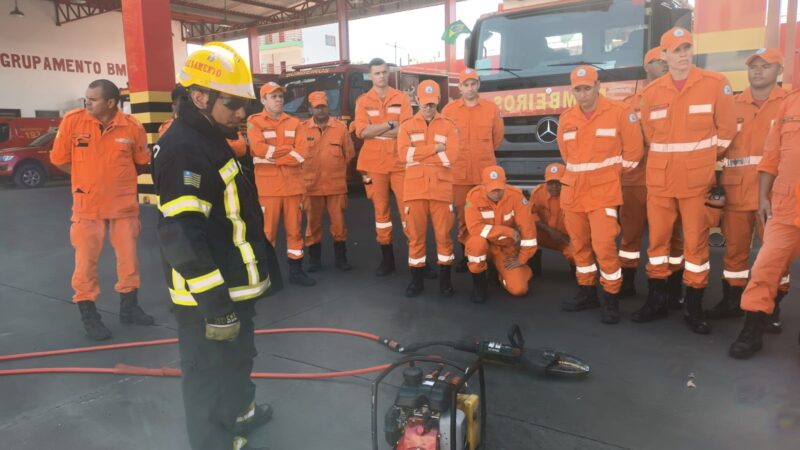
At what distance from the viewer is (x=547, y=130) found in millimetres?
6594

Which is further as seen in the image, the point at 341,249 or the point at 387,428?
the point at 341,249

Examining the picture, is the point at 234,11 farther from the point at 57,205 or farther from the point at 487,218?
the point at 487,218

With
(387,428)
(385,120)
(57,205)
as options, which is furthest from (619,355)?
(57,205)

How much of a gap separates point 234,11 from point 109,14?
578 cm

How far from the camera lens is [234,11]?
2503cm

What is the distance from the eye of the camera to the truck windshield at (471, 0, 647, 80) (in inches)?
243

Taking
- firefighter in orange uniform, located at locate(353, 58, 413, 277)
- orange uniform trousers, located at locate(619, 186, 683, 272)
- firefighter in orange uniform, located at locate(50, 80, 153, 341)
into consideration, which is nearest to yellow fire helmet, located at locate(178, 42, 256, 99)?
firefighter in orange uniform, located at locate(50, 80, 153, 341)

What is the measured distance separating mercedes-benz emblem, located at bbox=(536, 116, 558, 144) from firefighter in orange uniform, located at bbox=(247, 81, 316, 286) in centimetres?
274

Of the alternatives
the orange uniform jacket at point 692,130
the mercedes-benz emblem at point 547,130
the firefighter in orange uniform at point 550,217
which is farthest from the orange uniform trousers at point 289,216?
the orange uniform jacket at point 692,130

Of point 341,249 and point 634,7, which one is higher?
point 634,7

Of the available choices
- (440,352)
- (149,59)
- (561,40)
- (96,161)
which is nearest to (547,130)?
(561,40)

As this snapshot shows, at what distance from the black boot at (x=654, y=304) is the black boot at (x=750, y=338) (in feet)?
2.32

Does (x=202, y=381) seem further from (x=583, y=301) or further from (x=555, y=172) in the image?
(x=555, y=172)

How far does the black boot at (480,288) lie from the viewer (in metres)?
5.00
